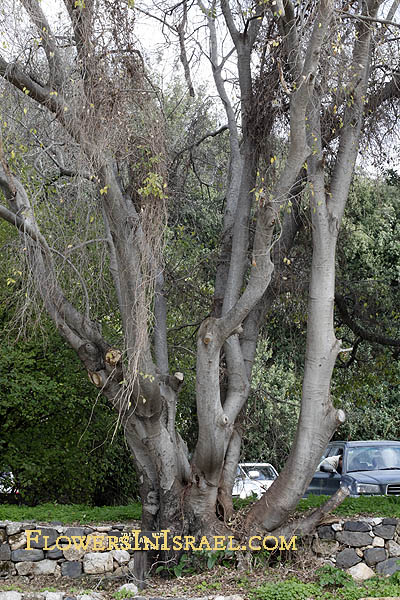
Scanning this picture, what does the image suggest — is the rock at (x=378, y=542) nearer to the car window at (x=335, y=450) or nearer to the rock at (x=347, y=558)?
the rock at (x=347, y=558)

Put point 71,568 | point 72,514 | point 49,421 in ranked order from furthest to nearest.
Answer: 1. point 49,421
2. point 72,514
3. point 71,568

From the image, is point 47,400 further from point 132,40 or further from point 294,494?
point 132,40

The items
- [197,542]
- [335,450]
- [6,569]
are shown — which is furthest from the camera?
[335,450]

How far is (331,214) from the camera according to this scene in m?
8.21

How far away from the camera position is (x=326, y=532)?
8414 millimetres

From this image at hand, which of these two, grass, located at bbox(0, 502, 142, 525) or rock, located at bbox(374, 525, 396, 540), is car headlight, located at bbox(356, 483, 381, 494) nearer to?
rock, located at bbox(374, 525, 396, 540)

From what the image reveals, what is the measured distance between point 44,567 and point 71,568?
1.16ft

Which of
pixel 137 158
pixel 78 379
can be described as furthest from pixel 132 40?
pixel 78 379

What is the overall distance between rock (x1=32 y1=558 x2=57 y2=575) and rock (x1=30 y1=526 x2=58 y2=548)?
20 cm

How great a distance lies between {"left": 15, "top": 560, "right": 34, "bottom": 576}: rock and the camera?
8.56m

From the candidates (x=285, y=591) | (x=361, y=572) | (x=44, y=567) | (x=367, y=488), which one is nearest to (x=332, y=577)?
(x=285, y=591)

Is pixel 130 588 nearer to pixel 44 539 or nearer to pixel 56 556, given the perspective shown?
pixel 56 556

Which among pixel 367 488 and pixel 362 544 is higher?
pixel 367 488

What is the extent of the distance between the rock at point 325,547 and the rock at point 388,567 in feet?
1.82
